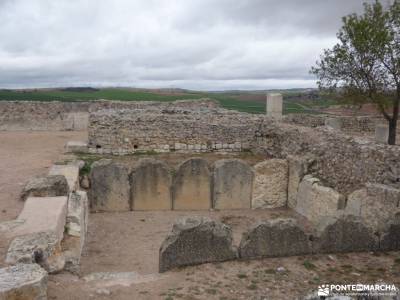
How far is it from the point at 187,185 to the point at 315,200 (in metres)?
3.24

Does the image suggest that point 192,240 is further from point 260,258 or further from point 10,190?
point 10,190

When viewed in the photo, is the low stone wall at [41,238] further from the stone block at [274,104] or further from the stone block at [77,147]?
the stone block at [274,104]

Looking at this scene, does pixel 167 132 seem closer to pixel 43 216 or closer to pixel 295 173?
pixel 295 173

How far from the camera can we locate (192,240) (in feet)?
20.8

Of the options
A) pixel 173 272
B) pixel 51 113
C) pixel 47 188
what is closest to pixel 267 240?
pixel 173 272

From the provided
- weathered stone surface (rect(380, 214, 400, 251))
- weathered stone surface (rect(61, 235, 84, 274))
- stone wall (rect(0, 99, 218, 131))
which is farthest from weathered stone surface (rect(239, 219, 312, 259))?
stone wall (rect(0, 99, 218, 131))

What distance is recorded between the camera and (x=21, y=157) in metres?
13.7

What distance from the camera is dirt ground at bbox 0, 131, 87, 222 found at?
322 inches

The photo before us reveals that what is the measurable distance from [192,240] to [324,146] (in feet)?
19.2

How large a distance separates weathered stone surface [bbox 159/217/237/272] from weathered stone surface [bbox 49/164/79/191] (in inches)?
140

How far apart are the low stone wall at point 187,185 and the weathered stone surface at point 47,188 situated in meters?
2.63

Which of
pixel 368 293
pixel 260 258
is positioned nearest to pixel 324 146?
pixel 260 258

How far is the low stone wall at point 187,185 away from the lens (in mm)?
10781

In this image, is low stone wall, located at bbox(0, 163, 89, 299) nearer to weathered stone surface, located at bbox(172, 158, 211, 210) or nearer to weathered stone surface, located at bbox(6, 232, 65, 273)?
weathered stone surface, located at bbox(6, 232, 65, 273)
